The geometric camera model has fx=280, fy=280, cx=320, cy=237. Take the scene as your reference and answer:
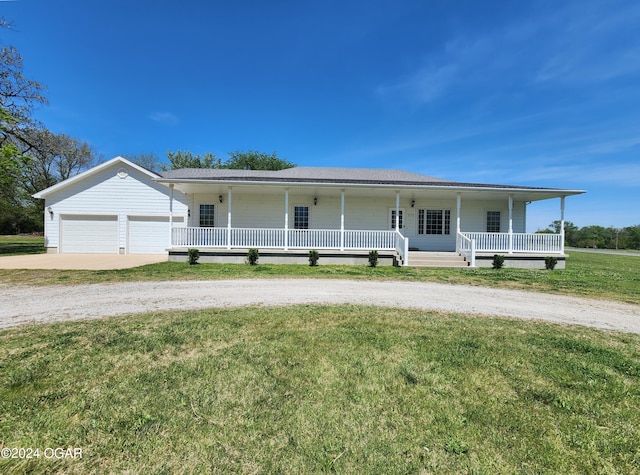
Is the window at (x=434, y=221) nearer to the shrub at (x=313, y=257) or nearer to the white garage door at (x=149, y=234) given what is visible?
the shrub at (x=313, y=257)

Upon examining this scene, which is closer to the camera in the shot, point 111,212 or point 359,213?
point 359,213

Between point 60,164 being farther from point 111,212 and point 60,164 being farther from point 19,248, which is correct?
point 111,212

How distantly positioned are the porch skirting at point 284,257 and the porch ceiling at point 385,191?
2785mm

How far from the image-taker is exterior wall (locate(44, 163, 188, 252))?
48.9 feet

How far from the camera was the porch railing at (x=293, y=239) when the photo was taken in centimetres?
1213

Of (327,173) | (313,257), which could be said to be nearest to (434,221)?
(327,173)

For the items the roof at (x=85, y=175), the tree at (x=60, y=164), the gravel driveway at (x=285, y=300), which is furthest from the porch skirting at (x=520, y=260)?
the tree at (x=60, y=164)

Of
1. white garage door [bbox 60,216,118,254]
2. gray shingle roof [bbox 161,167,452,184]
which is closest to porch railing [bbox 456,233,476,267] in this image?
gray shingle roof [bbox 161,167,452,184]

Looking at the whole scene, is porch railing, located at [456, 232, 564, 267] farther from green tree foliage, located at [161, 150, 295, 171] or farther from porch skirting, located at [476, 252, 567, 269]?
green tree foliage, located at [161, 150, 295, 171]

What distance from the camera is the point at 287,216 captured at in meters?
12.8

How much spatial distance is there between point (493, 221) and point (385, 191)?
6661 millimetres

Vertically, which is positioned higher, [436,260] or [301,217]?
[301,217]

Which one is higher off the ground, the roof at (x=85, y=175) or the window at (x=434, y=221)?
the roof at (x=85, y=175)

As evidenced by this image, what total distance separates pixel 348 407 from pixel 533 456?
123 centimetres
